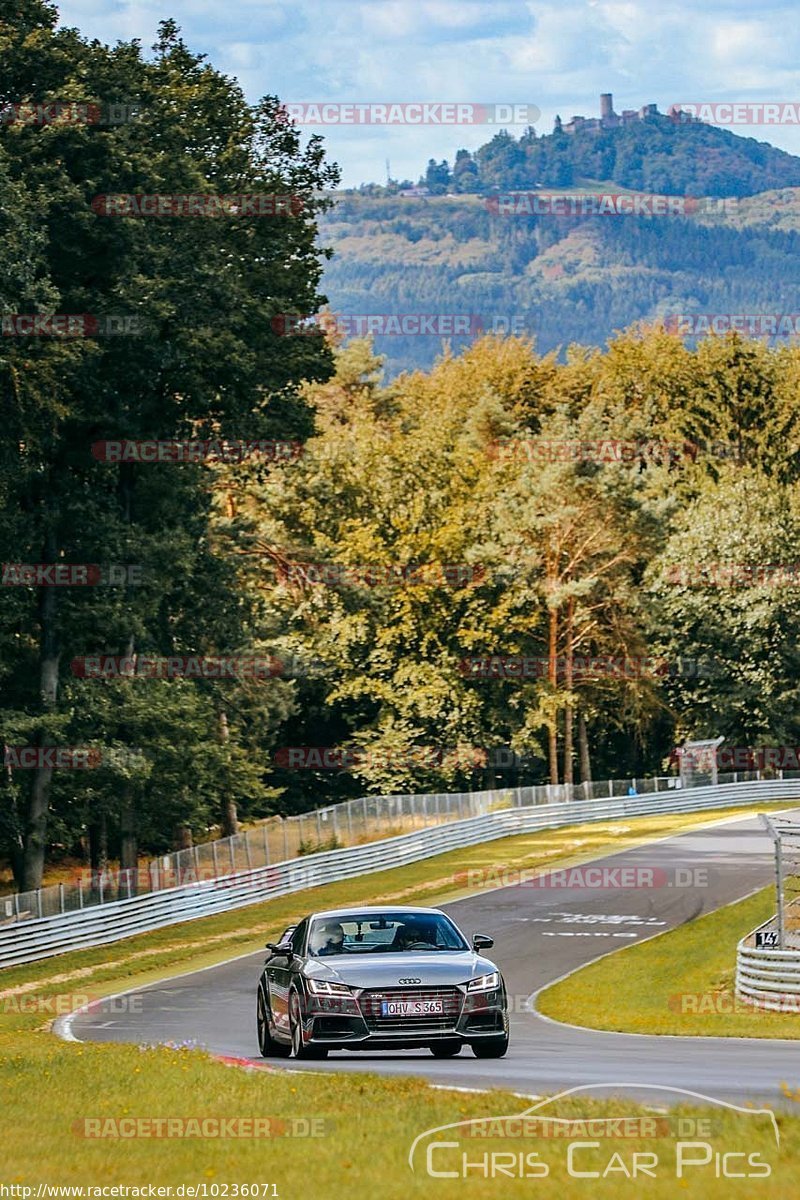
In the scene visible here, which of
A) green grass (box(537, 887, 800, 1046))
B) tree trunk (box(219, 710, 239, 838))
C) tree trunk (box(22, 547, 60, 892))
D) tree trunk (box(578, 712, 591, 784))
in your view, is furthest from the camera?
tree trunk (box(578, 712, 591, 784))

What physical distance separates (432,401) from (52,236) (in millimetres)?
78803

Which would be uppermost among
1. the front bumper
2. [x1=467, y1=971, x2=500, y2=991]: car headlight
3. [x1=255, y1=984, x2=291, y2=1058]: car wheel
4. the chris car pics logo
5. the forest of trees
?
the forest of trees

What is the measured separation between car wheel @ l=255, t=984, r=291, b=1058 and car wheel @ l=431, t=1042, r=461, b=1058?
1449 mm

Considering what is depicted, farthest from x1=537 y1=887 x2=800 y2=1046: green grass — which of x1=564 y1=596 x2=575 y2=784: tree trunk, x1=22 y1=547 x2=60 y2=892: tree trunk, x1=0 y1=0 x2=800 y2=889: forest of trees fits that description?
x1=564 y1=596 x2=575 y2=784: tree trunk

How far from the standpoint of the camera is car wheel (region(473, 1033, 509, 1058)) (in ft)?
54.8

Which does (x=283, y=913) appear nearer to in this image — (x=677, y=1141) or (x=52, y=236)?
(x=52, y=236)

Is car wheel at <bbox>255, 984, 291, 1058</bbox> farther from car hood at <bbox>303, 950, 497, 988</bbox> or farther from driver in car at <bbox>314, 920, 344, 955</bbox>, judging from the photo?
car hood at <bbox>303, 950, 497, 988</bbox>

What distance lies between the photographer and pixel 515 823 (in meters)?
63.1

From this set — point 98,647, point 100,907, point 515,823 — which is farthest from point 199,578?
point 515,823

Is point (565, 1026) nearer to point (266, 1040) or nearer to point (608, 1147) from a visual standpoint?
point (266, 1040)

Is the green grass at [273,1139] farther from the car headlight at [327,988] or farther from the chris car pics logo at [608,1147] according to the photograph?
the car headlight at [327,988]

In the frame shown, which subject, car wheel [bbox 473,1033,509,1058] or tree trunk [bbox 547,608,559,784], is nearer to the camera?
car wheel [bbox 473,1033,509,1058]

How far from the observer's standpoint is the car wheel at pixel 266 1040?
58.6ft

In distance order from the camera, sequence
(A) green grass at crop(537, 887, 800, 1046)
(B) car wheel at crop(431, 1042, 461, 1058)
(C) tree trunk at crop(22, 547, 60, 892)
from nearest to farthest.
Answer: (B) car wheel at crop(431, 1042, 461, 1058)
(A) green grass at crop(537, 887, 800, 1046)
(C) tree trunk at crop(22, 547, 60, 892)
